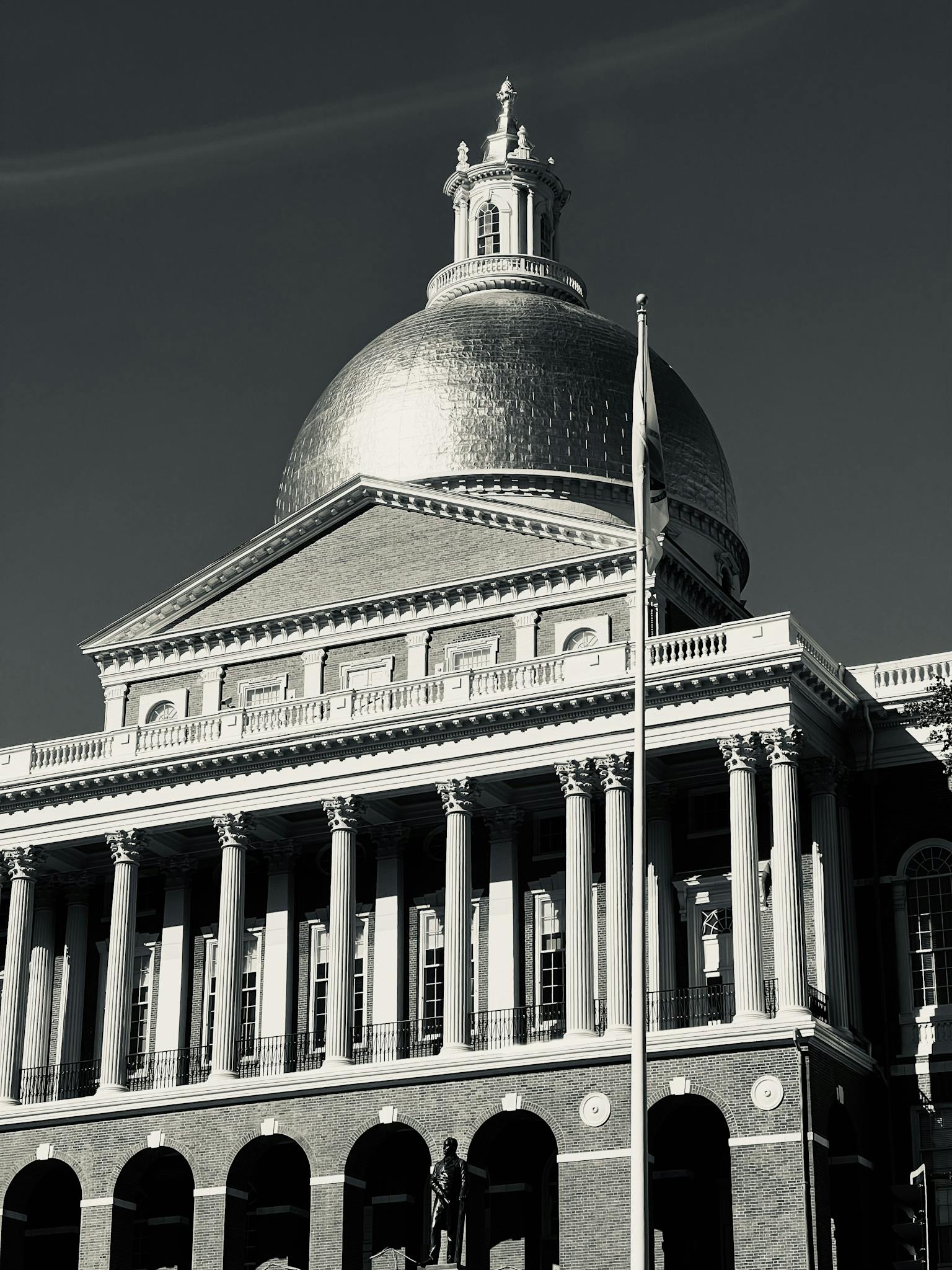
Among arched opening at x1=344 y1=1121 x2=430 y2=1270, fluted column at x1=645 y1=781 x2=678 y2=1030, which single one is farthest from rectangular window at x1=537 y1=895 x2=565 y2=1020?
arched opening at x1=344 y1=1121 x2=430 y2=1270

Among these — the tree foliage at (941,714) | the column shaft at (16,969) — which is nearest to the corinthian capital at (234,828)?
the column shaft at (16,969)

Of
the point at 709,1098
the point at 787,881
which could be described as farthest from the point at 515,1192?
the point at 787,881

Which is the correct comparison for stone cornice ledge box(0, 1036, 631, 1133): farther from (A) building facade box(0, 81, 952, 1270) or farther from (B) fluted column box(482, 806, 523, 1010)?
(B) fluted column box(482, 806, 523, 1010)

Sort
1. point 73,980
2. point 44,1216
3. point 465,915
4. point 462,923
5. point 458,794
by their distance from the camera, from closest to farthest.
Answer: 1. point 462,923
2. point 465,915
3. point 458,794
4. point 44,1216
5. point 73,980

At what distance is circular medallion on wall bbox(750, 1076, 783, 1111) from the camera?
47.8m

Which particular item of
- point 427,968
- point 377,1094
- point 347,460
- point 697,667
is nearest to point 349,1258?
point 377,1094

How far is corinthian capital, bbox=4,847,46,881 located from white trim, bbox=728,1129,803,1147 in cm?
2045

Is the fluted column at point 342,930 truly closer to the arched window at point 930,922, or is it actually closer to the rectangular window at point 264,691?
the rectangular window at point 264,691

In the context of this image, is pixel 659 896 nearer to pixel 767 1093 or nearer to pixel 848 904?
pixel 848 904

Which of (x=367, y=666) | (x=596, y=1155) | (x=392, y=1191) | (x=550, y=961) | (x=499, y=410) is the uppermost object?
(x=499, y=410)

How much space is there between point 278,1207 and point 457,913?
876cm

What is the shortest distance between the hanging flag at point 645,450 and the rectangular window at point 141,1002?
22122mm

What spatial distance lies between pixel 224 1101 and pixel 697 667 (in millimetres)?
14860

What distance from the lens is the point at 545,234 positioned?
76.7 meters
